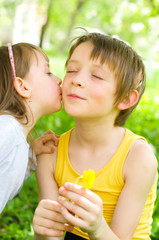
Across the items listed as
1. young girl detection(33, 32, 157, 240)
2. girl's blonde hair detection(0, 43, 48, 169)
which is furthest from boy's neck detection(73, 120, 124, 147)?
girl's blonde hair detection(0, 43, 48, 169)

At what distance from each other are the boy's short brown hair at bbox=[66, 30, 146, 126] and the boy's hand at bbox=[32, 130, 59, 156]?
1.36ft

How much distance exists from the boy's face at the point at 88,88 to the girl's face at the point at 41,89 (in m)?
0.12

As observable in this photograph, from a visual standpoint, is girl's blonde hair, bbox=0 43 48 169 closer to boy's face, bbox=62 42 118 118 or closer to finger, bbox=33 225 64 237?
boy's face, bbox=62 42 118 118

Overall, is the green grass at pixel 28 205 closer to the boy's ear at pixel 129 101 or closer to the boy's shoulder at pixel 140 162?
the boy's shoulder at pixel 140 162

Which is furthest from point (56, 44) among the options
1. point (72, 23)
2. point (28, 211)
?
point (28, 211)

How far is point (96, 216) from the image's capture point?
1383 millimetres

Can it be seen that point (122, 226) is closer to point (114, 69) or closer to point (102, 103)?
point (102, 103)

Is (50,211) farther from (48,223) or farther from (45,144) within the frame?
(45,144)

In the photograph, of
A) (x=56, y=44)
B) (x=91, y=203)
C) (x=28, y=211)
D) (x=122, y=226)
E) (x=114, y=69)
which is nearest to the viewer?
(x=91, y=203)

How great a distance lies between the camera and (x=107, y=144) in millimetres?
2002

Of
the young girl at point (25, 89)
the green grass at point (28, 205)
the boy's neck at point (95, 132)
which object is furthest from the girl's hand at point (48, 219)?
the green grass at point (28, 205)

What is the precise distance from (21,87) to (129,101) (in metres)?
0.65

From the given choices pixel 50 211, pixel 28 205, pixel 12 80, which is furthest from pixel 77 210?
pixel 28 205

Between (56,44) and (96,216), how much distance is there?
3893 centimetres
